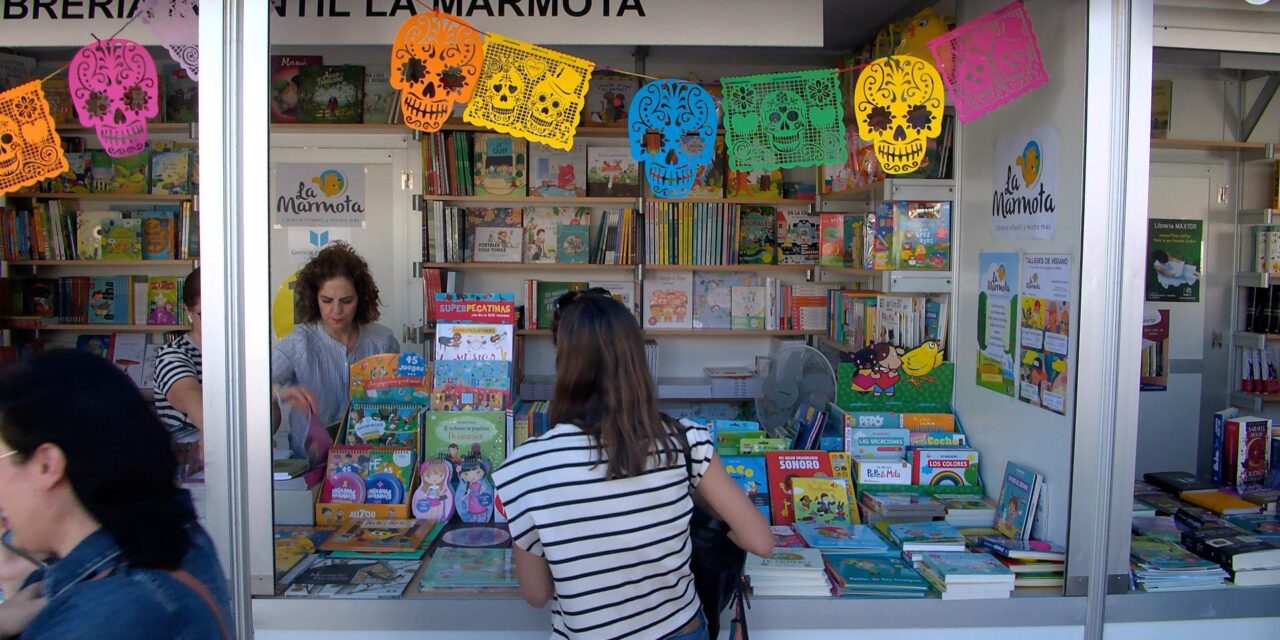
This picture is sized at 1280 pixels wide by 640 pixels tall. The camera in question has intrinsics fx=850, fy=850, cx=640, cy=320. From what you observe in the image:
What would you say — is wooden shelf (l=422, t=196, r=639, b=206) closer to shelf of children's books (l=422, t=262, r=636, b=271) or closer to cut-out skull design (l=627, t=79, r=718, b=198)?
shelf of children's books (l=422, t=262, r=636, b=271)

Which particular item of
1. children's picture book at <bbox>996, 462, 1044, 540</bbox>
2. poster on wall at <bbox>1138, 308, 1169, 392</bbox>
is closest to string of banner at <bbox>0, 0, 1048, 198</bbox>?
children's picture book at <bbox>996, 462, 1044, 540</bbox>

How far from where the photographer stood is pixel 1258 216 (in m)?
4.74

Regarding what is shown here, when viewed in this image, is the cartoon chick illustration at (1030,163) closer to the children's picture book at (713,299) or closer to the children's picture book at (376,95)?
the children's picture book at (713,299)

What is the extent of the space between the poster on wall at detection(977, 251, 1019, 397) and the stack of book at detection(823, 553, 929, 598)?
0.80 metres

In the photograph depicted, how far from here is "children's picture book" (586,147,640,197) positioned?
5328 millimetres

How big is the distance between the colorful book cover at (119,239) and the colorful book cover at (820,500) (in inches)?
174

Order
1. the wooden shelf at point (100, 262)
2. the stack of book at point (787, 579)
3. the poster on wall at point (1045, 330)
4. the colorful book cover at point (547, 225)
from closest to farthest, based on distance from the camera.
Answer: the stack of book at point (787, 579) < the poster on wall at point (1045, 330) < the wooden shelf at point (100, 262) < the colorful book cover at point (547, 225)

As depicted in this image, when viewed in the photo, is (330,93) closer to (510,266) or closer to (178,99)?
(178,99)

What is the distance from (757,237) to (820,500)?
276 cm

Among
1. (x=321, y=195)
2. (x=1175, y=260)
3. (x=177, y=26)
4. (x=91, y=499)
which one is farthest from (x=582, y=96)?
(x=1175, y=260)

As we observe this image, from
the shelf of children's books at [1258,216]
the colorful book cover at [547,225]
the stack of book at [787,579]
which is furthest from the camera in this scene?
the colorful book cover at [547,225]

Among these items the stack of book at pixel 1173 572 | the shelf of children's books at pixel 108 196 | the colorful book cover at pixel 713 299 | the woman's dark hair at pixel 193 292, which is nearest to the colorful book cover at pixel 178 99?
the shelf of children's books at pixel 108 196

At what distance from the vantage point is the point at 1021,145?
2.89 meters

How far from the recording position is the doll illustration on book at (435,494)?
285 cm
